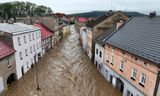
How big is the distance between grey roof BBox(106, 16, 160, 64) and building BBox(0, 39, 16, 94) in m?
14.9

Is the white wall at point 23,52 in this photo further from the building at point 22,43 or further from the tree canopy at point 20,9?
the tree canopy at point 20,9

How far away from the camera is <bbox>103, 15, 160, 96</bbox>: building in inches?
616

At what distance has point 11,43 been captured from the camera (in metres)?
24.2

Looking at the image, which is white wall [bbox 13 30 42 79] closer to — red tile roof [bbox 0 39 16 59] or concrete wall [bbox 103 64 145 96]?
red tile roof [bbox 0 39 16 59]

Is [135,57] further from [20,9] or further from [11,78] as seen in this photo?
[20,9]

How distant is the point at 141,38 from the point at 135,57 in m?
3.34

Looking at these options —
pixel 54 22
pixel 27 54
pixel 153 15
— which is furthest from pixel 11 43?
pixel 54 22

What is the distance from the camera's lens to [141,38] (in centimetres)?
1994

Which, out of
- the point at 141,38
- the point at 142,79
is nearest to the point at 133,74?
the point at 142,79

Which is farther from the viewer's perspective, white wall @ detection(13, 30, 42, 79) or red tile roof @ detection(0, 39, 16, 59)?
white wall @ detection(13, 30, 42, 79)

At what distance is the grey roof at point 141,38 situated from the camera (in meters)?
16.6

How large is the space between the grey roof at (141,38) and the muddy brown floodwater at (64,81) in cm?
672

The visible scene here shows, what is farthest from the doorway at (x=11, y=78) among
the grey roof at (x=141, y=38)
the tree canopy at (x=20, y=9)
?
the tree canopy at (x=20, y=9)

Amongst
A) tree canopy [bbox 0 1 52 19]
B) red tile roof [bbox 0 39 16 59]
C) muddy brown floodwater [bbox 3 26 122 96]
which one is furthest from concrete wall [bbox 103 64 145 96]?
tree canopy [bbox 0 1 52 19]
